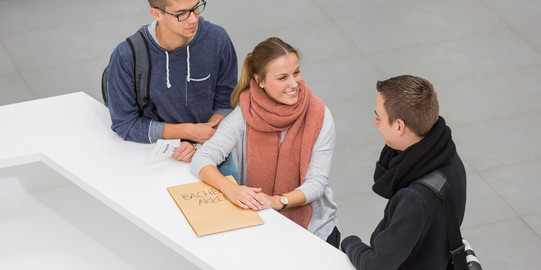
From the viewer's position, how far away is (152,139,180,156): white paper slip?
316 cm

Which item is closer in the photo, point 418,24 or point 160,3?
point 160,3

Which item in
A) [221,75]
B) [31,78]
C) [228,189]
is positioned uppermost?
[221,75]

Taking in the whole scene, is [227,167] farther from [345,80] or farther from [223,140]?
[345,80]

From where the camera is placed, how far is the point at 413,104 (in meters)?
2.46

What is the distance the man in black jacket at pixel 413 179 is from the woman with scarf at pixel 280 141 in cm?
54

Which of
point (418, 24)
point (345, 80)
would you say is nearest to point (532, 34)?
point (418, 24)

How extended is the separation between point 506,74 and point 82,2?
4031mm

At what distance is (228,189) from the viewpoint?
2934 mm

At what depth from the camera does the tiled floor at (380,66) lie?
15.4 feet

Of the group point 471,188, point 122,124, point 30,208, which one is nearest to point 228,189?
point 122,124

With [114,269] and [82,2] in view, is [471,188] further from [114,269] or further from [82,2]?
[82,2]

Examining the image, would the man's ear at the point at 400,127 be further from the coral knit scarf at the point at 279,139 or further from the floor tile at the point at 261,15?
the floor tile at the point at 261,15

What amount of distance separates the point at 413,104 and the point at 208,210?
916 millimetres

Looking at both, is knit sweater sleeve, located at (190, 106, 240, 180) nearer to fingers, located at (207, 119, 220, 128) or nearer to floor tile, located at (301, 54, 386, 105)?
fingers, located at (207, 119, 220, 128)
